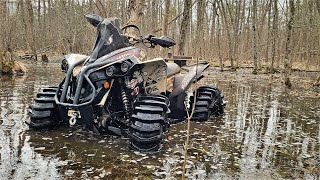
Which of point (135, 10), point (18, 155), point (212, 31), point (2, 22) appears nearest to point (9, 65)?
point (2, 22)

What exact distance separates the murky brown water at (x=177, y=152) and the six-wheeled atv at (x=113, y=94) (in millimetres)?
276

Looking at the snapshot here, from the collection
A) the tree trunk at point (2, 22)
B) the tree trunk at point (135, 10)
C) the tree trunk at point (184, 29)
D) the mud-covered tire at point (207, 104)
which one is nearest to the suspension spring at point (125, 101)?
the mud-covered tire at point (207, 104)

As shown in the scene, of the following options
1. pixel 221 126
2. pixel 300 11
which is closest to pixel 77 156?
pixel 221 126

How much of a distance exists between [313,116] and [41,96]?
19.4ft

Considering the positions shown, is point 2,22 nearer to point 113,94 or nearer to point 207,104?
point 207,104

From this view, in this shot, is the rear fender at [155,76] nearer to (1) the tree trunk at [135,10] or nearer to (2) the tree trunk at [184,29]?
(1) the tree trunk at [135,10]

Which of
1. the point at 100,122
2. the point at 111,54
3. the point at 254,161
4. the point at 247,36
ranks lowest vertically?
the point at 254,161

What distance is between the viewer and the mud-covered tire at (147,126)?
484cm

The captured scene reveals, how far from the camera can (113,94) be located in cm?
Result: 537

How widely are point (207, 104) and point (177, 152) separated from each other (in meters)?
2.32

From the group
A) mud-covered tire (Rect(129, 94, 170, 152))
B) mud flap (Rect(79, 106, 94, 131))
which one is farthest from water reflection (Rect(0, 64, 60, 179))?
mud-covered tire (Rect(129, 94, 170, 152))

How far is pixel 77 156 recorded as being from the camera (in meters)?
4.70

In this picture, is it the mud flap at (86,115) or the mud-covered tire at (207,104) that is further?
the mud-covered tire at (207,104)

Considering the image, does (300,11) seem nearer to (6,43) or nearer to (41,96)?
(6,43)
